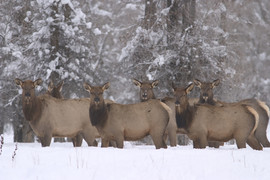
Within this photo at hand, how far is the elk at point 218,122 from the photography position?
12273mm

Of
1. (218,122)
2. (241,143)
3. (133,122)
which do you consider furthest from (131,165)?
(241,143)

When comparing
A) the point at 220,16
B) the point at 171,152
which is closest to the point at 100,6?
the point at 220,16

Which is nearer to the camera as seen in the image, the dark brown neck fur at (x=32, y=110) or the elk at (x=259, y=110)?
the dark brown neck fur at (x=32, y=110)

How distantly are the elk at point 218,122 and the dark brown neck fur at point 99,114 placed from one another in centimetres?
190

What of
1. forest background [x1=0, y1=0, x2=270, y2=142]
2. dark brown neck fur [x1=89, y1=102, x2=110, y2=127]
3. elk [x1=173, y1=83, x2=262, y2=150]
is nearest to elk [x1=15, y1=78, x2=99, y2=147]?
dark brown neck fur [x1=89, y1=102, x2=110, y2=127]

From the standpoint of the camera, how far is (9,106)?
71.6 ft

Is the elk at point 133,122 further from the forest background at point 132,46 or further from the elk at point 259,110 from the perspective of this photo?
the forest background at point 132,46

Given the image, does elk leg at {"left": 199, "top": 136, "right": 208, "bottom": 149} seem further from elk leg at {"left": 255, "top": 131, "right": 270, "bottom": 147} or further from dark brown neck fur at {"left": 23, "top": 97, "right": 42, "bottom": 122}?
dark brown neck fur at {"left": 23, "top": 97, "right": 42, "bottom": 122}

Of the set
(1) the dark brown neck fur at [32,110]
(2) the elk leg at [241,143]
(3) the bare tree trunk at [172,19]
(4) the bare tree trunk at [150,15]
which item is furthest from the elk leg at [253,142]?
(4) the bare tree trunk at [150,15]

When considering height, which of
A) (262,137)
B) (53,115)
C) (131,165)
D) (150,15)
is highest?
(150,15)

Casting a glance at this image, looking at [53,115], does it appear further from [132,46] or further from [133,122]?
[132,46]

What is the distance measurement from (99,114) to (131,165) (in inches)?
151

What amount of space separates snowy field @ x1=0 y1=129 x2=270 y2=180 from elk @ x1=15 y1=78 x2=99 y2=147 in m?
3.35

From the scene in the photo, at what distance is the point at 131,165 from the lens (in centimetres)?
890
